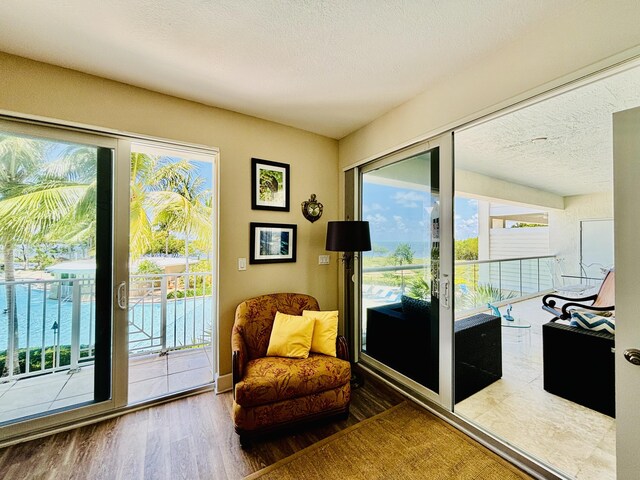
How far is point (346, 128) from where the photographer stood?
3.00 m

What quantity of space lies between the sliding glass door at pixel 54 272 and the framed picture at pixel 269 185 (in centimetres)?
118

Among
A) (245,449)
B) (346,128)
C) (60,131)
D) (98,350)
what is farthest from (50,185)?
(346,128)

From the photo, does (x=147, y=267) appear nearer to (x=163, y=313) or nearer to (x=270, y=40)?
(x=163, y=313)

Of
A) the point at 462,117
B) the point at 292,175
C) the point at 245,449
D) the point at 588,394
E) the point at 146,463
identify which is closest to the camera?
the point at 146,463

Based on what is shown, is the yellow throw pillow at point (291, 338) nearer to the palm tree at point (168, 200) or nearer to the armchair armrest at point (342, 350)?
the armchair armrest at point (342, 350)

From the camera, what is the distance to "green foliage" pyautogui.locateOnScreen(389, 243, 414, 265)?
2.57m

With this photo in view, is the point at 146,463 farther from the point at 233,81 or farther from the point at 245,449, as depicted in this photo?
the point at 233,81

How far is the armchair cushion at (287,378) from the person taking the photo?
5.87 ft

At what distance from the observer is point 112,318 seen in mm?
2156

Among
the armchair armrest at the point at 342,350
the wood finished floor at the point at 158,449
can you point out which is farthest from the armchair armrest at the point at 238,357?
the armchair armrest at the point at 342,350

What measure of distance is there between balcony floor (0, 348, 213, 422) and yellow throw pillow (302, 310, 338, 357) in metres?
1.28

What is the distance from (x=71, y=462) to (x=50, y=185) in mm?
1915

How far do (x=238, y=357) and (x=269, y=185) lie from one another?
1680 mm

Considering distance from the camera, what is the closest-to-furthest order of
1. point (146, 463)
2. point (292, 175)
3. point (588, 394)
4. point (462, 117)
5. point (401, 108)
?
1. point (146, 463)
2. point (462, 117)
3. point (588, 394)
4. point (401, 108)
5. point (292, 175)
